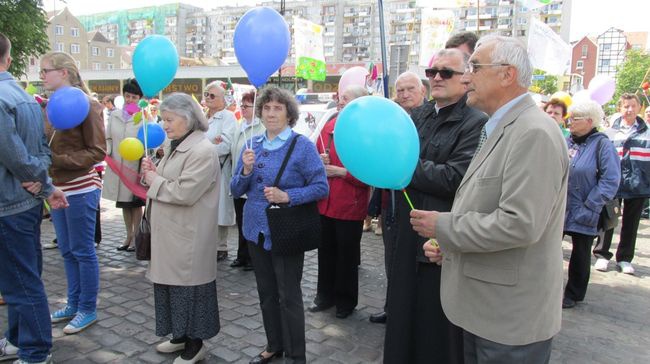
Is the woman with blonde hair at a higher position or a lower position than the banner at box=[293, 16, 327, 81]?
lower

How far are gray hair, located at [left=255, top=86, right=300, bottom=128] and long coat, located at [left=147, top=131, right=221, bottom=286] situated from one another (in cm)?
47

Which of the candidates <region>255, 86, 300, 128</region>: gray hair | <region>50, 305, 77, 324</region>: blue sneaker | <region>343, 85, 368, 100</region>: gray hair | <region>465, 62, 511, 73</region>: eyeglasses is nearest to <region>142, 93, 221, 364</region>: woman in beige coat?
<region>255, 86, 300, 128</region>: gray hair

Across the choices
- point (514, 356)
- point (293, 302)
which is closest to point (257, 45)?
point (293, 302)

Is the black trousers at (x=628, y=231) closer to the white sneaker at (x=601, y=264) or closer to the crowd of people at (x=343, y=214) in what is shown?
the white sneaker at (x=601, y=264)

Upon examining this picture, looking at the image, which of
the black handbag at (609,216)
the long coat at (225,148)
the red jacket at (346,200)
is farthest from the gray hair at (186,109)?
the black handbag at (609,216)

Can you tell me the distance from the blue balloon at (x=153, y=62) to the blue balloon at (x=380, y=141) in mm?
1873

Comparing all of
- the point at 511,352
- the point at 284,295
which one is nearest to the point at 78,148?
the point at 284,295

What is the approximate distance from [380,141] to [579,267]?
A: 363 cm

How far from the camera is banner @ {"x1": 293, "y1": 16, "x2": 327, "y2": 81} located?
10.3m

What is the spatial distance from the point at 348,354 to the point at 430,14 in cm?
817

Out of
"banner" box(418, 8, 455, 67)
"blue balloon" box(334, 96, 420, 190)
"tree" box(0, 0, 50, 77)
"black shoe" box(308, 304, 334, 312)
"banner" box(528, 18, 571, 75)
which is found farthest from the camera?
"tree" box(0, 0, 50, 77)

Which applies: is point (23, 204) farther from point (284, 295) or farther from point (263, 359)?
point (263, 359)

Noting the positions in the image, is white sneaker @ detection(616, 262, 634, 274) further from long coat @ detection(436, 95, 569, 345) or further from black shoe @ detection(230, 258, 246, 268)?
long coat @ detection(436, 95, 569, 345)

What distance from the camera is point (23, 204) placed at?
2908 millimetres
